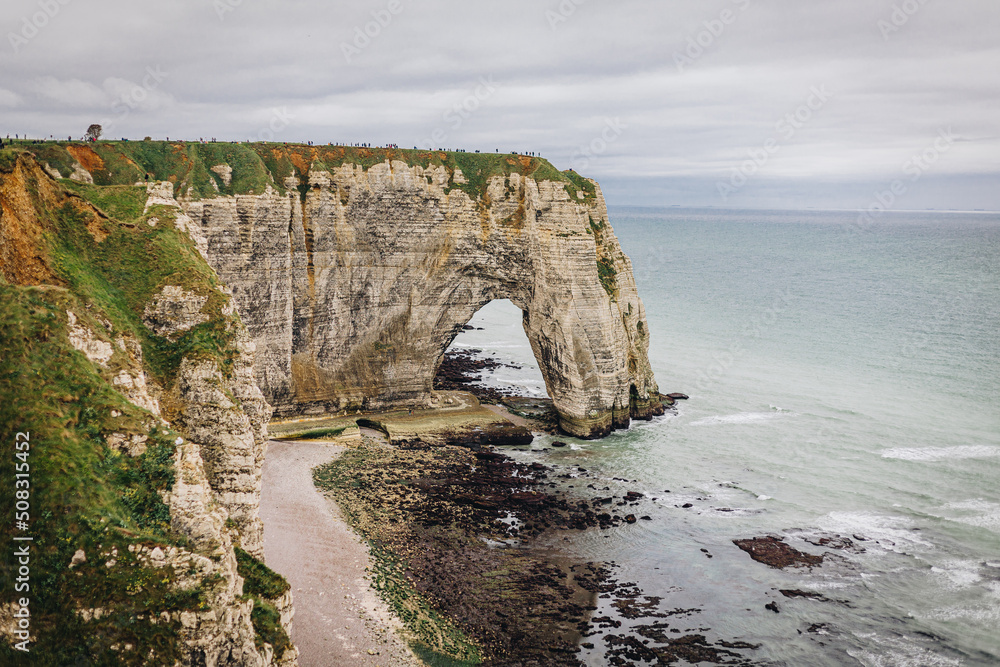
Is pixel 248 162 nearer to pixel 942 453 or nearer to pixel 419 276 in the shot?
pixel 419 276

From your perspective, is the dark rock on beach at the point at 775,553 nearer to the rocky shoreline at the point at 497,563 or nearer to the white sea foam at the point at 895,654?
the white sea foam at the point at 895,654

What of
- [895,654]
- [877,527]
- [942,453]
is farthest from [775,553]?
[942,453]

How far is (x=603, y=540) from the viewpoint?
31.4 m

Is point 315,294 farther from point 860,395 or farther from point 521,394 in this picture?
point 860,395

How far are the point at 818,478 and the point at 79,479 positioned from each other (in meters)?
36.2

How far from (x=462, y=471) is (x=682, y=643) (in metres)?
16.0

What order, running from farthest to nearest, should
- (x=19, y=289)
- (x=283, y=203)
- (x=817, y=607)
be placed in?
(x=283, y=203), (x=817, y=607), (x=19, y=289)

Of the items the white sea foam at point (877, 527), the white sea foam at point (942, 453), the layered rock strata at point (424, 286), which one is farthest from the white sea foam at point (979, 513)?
the layered rock strata at point (424, 286)

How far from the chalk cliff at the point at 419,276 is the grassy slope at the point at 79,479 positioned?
24.3 meters

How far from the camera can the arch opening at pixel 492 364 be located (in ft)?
175

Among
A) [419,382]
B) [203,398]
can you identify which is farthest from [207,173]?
[203,398]

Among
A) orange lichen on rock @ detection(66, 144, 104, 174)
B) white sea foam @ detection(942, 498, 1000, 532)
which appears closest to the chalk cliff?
orange lichen on rock @ detection(66, 144, 104, 174)

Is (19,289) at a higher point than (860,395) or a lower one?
higher

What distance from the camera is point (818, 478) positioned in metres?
38.2
